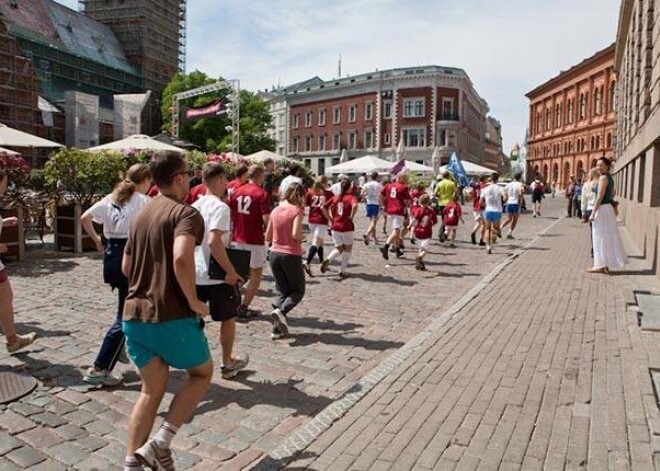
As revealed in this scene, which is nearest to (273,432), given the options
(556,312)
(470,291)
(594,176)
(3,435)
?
(3,435)

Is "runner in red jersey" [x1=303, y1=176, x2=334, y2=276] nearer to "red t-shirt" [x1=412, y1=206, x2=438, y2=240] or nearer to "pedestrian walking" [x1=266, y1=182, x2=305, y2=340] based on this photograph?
"red t-shirt" [x1=412, y1=206, x2=438, y2=240]

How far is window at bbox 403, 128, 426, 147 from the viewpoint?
70.2 meters

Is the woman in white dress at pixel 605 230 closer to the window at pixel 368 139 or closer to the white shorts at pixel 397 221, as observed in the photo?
the white shorts at pixel 397 221

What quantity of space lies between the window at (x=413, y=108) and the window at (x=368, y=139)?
543 centimetres

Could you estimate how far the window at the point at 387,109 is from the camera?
71.7 meters

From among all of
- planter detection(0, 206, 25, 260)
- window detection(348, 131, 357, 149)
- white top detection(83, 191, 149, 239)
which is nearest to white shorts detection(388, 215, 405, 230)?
planter detection(0, 206, 25, 260)

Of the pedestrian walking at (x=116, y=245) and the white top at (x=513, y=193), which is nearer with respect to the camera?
the pedestrian walking at (x=116, y=245)

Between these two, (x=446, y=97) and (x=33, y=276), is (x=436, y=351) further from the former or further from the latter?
(x=446, y=97)

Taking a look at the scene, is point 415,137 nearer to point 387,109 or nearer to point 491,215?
point 387,109

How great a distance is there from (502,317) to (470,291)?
1.81 meters

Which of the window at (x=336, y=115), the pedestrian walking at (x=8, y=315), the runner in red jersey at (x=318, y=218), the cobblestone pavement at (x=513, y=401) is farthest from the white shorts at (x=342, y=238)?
the window at (x=336, y=115)

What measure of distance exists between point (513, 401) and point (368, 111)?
71.6 meters

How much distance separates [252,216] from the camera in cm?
712

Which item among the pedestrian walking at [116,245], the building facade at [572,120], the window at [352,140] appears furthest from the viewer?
the window at [352,140]
